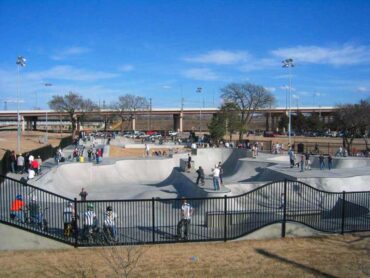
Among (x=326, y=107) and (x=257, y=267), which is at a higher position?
(x=326, y=107)

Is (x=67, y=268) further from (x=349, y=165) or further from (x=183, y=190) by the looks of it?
(x=349, y=165)

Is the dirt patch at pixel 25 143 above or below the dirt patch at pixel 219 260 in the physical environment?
above

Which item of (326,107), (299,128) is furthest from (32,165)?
(326,107)

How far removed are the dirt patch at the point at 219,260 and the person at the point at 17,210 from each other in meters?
1.12

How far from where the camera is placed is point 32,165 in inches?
1031

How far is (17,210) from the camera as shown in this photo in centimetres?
1168

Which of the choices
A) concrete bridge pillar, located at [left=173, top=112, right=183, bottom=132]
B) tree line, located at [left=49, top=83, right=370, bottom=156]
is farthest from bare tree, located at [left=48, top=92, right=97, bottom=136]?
concrete bridge pillar, located at [left=173, top=112, right=183, bottom=132]

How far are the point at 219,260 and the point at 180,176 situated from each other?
68.6 feet

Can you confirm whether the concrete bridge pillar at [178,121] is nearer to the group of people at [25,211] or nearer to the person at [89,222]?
the group of people at [25,211]

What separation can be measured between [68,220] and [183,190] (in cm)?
1506

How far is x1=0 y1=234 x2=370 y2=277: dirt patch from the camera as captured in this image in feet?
29.2

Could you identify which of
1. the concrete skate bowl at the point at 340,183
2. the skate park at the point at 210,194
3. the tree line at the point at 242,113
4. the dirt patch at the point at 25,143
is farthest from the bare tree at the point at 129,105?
the concrete skate bowl at the point at 340,183

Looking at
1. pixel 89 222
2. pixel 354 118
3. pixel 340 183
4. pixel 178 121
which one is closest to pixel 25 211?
pixel 89 222

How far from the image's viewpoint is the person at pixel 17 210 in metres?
11.3
